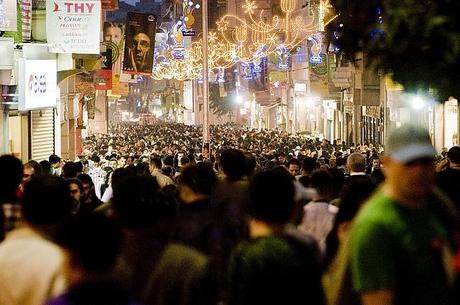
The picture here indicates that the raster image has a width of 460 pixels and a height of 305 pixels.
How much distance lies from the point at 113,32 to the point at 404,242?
46634 mm

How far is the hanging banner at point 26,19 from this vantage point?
80.7ft

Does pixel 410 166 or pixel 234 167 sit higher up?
pixel 410 166

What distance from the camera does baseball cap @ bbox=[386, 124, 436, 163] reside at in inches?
178

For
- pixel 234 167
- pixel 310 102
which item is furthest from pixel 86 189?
pixel 310 102

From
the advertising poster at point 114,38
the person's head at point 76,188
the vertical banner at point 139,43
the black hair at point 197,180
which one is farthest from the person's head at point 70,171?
the advertising poster at point 114,38

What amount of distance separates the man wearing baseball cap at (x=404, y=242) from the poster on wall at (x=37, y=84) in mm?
18768

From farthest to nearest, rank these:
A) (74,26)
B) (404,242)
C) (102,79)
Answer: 1. (102,79)
2. (74,26)
3. (404,242)

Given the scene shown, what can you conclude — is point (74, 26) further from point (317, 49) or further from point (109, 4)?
point (317, 49)

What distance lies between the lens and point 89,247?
4227 mm

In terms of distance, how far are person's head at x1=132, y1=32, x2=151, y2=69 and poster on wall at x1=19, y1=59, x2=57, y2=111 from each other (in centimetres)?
1123

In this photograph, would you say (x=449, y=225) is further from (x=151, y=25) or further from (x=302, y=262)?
(x=151, y=25)

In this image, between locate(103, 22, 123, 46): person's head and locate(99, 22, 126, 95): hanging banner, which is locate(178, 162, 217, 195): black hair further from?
locate(103, 22, 123, 46): person's head

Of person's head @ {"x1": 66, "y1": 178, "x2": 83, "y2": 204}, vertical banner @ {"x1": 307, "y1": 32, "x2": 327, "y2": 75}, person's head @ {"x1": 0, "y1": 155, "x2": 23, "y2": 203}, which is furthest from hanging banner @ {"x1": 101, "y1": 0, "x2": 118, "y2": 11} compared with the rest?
person's head @ {"x1": 0, "y1": 155, "x2": 23, "y2": 203}

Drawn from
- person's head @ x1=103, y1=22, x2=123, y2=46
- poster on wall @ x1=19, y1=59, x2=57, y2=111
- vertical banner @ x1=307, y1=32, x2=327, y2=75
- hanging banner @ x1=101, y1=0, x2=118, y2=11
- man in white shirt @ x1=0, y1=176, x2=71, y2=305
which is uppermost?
hanging banner @ x1=101, y1=0, x2=118, y2=11
